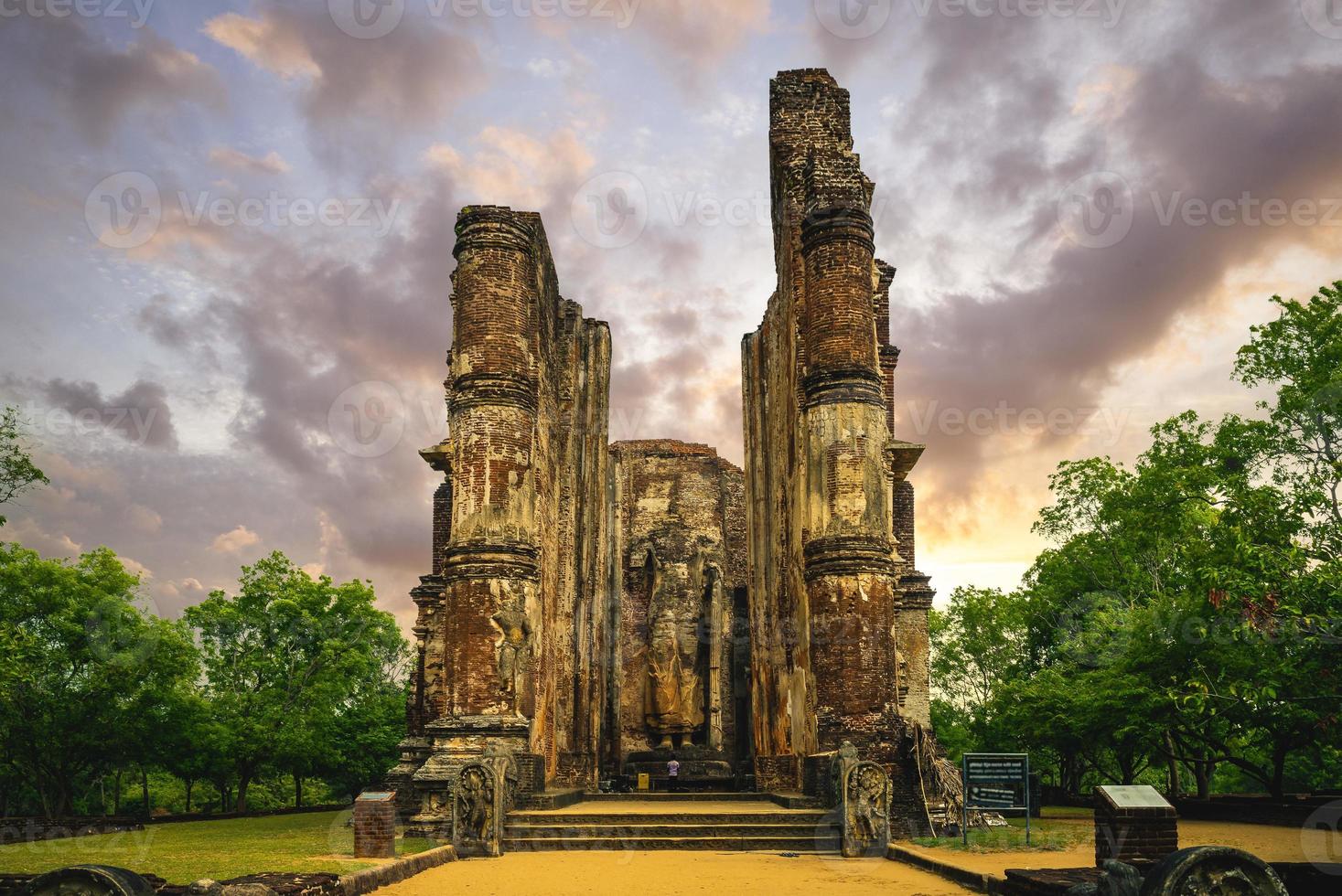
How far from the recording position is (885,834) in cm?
1245

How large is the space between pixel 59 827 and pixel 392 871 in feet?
34.6

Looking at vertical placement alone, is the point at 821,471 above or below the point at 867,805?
above

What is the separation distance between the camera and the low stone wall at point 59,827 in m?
15.7

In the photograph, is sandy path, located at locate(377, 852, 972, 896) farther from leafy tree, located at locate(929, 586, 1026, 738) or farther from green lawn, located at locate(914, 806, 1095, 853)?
leafy tree, located at locate(929, 586, 1026, 738)

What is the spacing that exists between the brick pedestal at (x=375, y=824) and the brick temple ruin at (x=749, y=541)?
1.80 metres

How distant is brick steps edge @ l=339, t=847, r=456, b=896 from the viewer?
8219mm

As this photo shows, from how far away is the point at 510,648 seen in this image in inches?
606

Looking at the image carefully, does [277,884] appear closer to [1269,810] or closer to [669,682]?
[1269,810]

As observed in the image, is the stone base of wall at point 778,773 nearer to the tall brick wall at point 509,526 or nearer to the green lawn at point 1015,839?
the green lawn at point 1015,839

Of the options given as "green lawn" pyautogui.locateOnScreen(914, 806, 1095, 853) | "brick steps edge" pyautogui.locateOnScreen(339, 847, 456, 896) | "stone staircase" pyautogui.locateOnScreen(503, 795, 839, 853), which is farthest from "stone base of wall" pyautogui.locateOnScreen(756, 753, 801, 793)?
"brick steps edge" pyautogui.locateOnScreen(339, 847, 456, 896)
